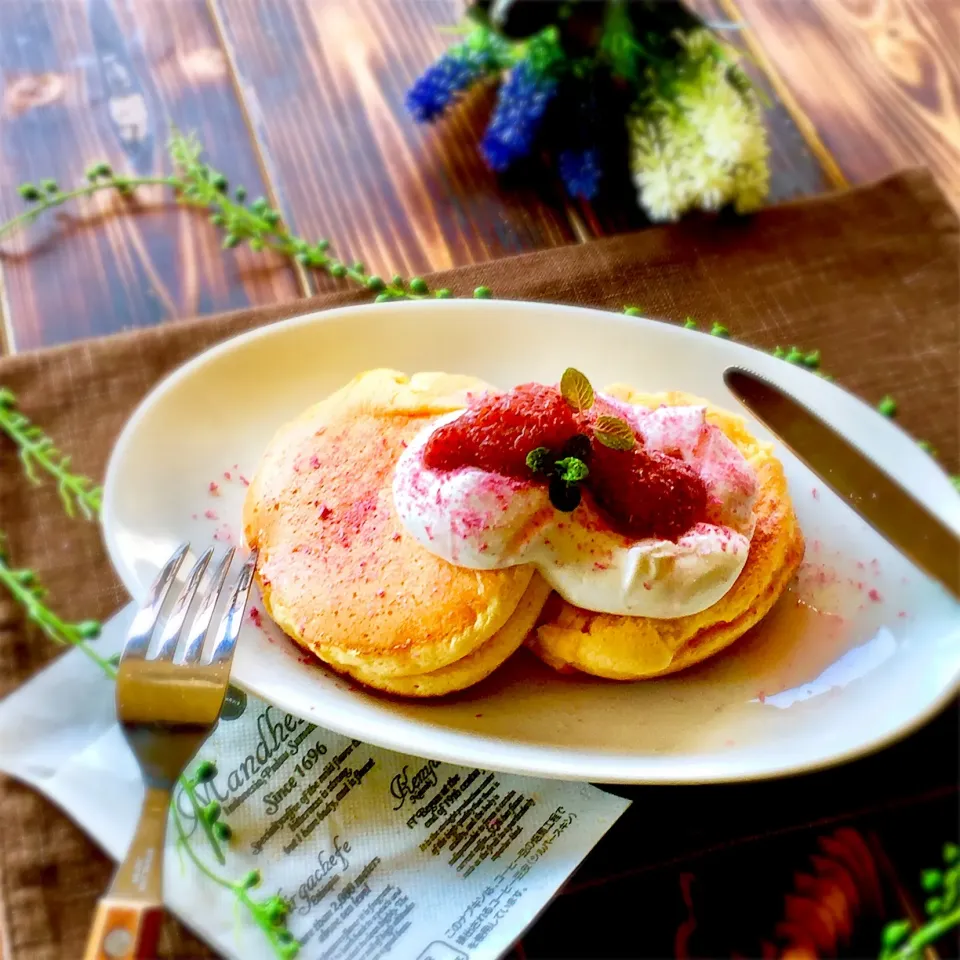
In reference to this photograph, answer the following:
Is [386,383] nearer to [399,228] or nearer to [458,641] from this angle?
[458,641]

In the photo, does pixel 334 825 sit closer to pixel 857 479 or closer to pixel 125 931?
pixel 125 931

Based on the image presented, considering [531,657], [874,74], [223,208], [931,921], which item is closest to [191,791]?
[531,657]

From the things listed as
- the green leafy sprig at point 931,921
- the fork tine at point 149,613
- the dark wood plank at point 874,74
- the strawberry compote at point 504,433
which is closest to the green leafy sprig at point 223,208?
the strawberry compote at point 504,433

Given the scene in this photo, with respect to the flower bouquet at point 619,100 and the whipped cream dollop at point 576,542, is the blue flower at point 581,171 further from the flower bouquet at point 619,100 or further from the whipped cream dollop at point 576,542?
the whipped cream dollop at point 576,542

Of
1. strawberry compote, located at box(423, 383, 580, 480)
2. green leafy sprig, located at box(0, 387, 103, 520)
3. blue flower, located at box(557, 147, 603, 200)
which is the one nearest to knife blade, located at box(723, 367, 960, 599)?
strawberry compote, located at box(423, 383, 580, 480)

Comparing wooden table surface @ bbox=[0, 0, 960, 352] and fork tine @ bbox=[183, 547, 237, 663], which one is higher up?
wooden table surface @ bbox=[0, 0, 960, 352]

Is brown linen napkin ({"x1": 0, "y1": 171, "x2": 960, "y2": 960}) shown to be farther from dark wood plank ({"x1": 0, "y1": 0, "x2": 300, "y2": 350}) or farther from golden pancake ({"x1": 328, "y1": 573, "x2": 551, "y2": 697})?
golden pancake ({"x1": 328, "y1": 573, "x2": 551, "y2": 697})
